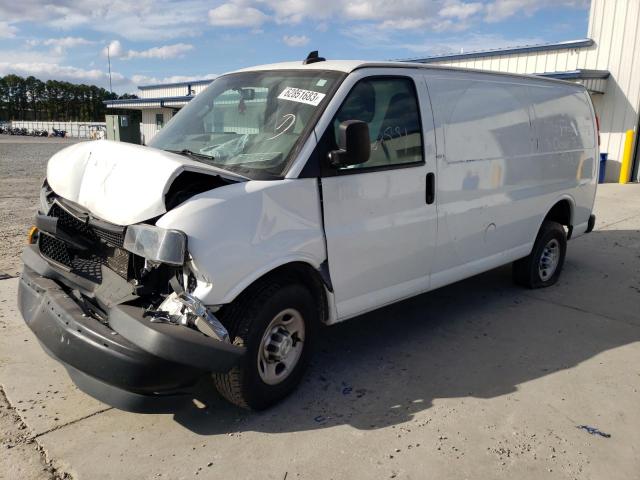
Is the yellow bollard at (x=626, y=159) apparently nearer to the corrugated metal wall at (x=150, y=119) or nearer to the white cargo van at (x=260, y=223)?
the white cargo van at (x=260, y=223)

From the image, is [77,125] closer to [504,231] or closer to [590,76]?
[590,76]

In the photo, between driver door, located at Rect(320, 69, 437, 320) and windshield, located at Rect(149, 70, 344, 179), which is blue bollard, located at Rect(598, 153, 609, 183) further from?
windshield, located at Rect(149, 70, 344, 179)

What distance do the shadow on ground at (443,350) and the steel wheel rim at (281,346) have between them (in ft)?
0.77

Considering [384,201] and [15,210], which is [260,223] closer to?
[384,201]

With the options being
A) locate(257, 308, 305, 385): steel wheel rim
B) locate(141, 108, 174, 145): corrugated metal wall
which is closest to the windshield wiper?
locate(257, 308, 305, 385): steel wheel rim

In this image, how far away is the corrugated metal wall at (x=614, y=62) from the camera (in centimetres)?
1525

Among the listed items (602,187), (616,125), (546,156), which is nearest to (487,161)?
(546,156)

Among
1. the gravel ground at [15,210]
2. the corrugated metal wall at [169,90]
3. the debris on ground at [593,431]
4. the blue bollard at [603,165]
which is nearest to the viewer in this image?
the debris on ground at [593,431]

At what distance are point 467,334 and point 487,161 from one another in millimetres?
1533

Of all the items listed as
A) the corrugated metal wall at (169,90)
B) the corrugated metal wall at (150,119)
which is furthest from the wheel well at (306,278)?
the corrugated metal wall at (150,119)

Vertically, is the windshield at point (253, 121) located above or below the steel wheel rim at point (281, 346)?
above

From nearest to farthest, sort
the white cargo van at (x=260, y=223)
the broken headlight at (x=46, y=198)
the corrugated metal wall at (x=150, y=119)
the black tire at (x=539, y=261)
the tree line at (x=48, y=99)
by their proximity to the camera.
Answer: the white cargo van at (x=260, y=223) → the broken headlight at (x=46, y=198) → the black tire at (x=539, y=261) → the corrugated metal wall at (x=150, y=119) → the tree line at (x=48, y=99)

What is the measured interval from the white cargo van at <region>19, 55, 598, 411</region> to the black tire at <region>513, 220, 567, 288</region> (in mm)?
1170

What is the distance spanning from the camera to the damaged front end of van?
9.23ft
